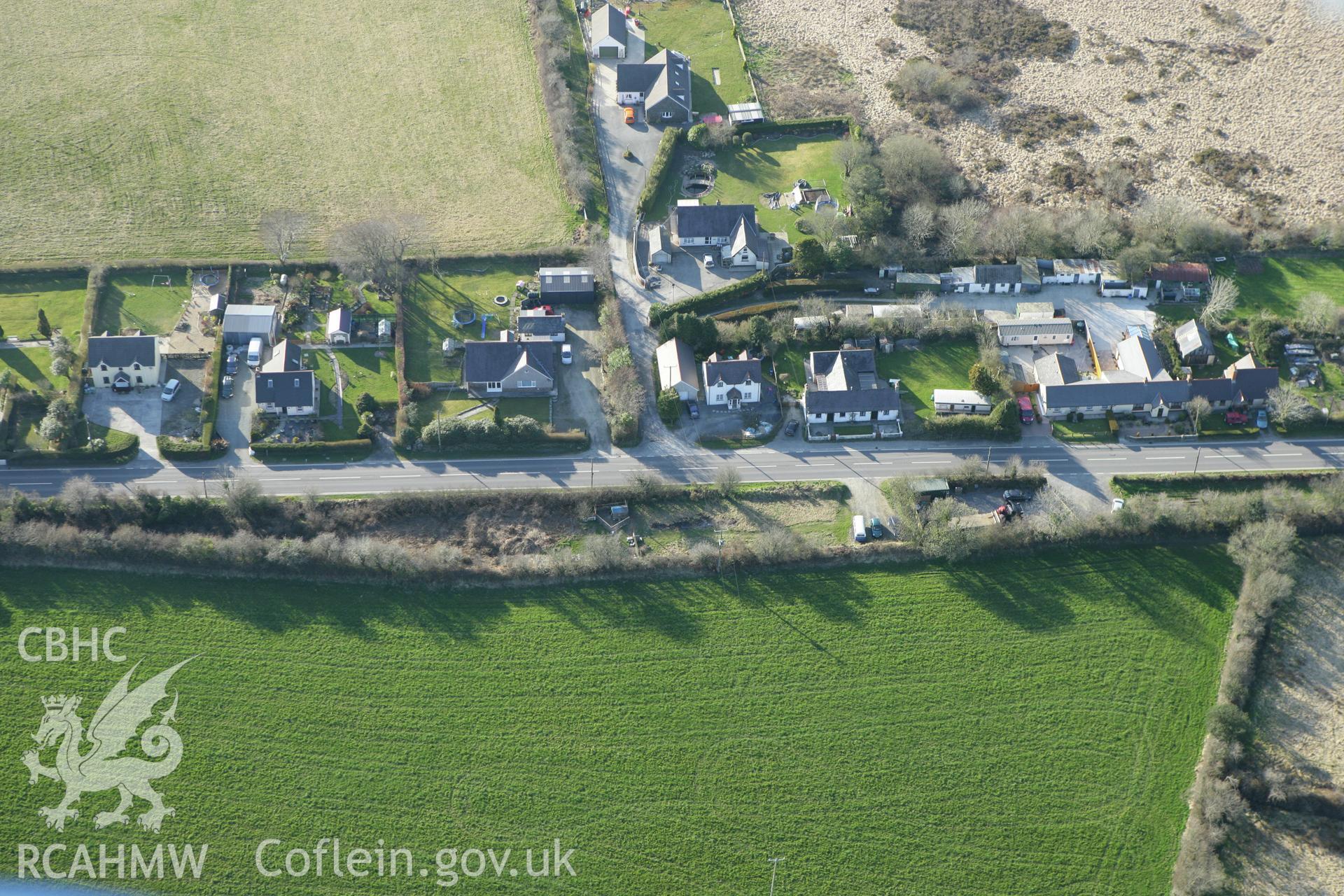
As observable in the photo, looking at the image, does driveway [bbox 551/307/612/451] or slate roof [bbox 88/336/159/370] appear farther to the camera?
driveway [bbox 551/307/612/451]

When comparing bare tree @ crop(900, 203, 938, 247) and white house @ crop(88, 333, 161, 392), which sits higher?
Answer: bare tree @ crop(900, 203, 938, 247)

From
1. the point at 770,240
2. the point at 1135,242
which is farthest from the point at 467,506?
the point at 1135,242

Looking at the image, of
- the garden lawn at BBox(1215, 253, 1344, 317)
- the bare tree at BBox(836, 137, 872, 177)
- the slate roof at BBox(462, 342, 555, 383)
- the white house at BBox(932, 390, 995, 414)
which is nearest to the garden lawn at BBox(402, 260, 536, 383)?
the slate roof at BBox(462, 342, 555, 383)

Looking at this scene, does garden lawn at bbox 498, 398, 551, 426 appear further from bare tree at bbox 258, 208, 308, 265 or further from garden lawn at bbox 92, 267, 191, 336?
garden lawn at bbox 92, 267, 191, 336

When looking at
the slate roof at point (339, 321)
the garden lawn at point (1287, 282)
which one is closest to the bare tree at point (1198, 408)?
the garden lawn at point (1287, 282)

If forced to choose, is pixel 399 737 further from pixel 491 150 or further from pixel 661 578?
pixel 491 150

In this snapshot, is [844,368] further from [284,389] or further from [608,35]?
[608,35]

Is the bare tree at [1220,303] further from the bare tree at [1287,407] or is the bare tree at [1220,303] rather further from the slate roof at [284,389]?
the slate roof at [284,389]

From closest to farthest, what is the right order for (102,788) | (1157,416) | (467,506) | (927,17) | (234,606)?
1. (102,788)
2. (234,606)
3. (467,506)
4. (1157,416)
5. (927,17)
